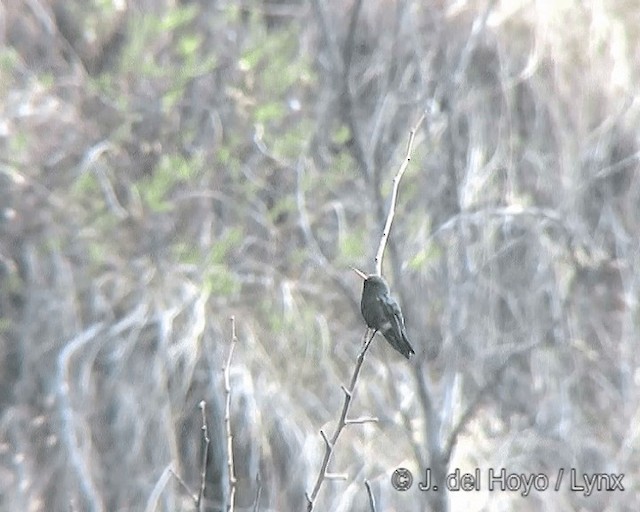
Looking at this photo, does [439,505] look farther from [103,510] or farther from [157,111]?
[157,111]

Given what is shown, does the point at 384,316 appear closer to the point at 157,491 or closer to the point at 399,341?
the point at 399,341

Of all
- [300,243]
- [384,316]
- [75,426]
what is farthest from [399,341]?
[300,243]

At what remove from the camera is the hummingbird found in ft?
4.56

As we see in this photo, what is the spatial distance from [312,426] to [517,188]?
1.19 metres

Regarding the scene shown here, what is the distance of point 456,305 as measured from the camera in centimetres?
270

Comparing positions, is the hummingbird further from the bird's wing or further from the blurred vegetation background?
the blurred vegetation background

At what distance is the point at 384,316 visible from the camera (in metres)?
1.40

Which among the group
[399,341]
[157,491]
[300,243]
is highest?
[300,243]

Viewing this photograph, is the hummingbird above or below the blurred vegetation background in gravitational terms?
below

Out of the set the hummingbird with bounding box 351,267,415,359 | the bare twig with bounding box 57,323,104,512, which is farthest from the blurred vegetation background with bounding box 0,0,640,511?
the hummingbird with bounding box 351,267,415,359

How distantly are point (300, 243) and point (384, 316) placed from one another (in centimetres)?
205

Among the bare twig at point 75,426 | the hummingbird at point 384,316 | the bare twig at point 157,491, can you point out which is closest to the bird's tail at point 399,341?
the hummingbird at point 384,316

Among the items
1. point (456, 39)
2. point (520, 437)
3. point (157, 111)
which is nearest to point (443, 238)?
point (520, 437)

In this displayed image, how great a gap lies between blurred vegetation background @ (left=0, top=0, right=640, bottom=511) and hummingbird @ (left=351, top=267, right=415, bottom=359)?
1156 millimetres
